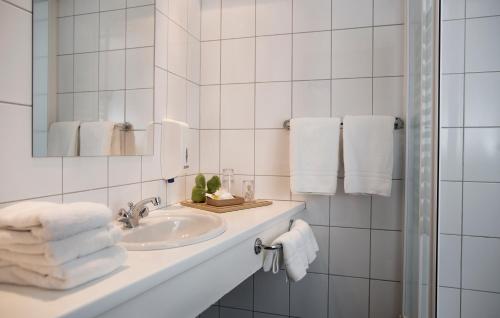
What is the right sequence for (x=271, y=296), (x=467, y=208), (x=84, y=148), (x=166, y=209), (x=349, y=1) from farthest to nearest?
(x=271, y=296) → (x=349, y=1) → (x=166, y=209) → (x=84, y=148) → (x=467, y=208)

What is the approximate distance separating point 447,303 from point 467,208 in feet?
0.75

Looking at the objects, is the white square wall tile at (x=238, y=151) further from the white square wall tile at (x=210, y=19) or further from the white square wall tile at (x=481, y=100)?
the white square wall tile at (x=481, y=100)

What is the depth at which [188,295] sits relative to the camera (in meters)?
0.90

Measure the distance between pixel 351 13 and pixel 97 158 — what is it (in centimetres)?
135

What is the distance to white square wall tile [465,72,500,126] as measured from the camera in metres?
0.80

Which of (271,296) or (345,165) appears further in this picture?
(271,296)

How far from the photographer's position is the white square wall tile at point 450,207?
32.6 inches

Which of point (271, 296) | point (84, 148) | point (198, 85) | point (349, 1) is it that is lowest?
point (271, 296)

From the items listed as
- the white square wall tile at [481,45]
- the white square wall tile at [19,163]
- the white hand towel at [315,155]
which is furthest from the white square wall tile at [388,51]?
the white square wall tile at [19,163]

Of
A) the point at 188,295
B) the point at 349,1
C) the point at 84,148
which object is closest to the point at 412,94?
the point at 349,1

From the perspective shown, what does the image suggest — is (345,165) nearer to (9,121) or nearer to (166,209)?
(166,209)

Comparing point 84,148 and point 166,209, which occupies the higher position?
point 84,148

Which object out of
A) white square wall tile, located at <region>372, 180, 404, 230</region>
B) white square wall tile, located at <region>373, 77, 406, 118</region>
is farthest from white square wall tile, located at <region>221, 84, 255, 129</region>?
white square wall tile, located at <region>372, 180, 404, 230</region>

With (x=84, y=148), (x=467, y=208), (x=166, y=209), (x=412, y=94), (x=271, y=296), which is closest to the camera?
(x=467, y=208)
